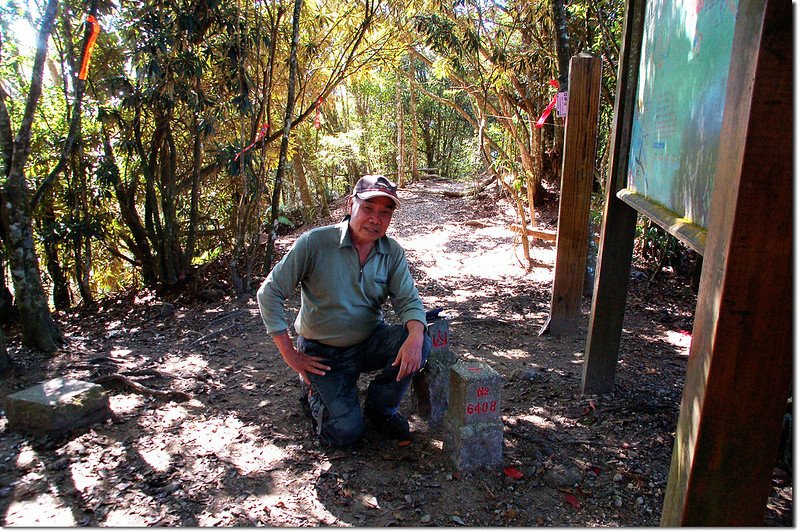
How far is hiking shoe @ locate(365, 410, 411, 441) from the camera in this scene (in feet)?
9.64

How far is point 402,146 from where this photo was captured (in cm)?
1744

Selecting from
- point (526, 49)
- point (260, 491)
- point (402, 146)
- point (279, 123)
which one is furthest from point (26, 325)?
point (402, 146)

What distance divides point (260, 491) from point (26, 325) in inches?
131

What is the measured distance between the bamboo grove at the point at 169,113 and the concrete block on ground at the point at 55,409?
1740 millimetres

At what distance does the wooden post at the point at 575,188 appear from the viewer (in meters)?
4.28

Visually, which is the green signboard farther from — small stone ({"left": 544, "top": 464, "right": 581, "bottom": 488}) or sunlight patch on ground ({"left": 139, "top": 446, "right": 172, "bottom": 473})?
sunlight patch on ground ({"left": 139, "top": 446, "right": 172, "bottom": 473})

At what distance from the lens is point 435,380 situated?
3.08 metres

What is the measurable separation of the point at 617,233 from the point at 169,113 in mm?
5337

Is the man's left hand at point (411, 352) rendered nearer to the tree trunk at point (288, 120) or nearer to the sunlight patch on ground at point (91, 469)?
the sunlight patch on ground at point (91, 469)

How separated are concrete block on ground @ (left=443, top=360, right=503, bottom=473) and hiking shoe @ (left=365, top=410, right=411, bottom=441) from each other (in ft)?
1.18

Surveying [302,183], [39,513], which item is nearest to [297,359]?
[39,513]

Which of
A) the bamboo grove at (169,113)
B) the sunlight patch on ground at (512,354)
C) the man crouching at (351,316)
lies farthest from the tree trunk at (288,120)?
the man crouching at (351,316)

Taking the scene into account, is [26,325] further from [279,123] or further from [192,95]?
[279,123]

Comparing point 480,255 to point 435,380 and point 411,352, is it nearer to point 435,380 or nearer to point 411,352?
point 435,380
